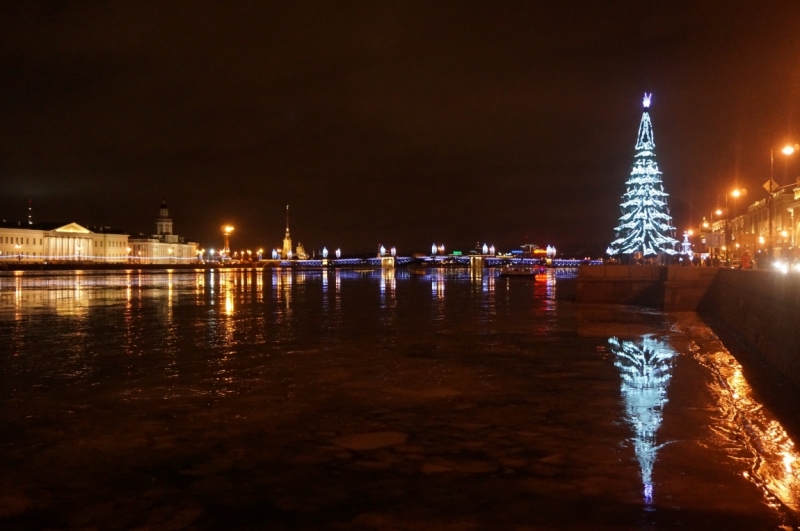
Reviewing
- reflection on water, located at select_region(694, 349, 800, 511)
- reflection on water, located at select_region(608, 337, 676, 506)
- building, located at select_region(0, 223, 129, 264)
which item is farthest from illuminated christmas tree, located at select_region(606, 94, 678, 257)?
building, located at select_region(0, 223, 129, 264)

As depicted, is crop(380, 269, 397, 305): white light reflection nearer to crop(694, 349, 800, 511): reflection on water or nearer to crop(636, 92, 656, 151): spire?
crop(636, 92, 656, 151): spire

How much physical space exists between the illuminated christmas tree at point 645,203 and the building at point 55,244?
431 feet

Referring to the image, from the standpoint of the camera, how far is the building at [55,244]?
15188cm

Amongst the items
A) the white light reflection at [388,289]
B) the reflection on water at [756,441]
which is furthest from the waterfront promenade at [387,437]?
the white light reflection at [388,289]

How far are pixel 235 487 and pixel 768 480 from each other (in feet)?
18.2

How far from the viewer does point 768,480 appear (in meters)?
7.46

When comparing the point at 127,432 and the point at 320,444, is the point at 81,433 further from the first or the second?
the point at 320,444

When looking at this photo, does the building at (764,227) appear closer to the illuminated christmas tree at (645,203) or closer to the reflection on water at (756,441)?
the illuminated christmas tree at (645,203)

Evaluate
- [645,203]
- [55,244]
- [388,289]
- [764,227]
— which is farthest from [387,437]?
[55,244]

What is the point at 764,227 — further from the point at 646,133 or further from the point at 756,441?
the point at 756,441

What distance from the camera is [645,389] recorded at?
40.6 ft

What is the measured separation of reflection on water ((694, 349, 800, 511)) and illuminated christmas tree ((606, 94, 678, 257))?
123 ft

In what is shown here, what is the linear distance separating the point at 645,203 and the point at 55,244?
486ft

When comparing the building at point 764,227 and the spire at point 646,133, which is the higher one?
the spire at point 646,133
